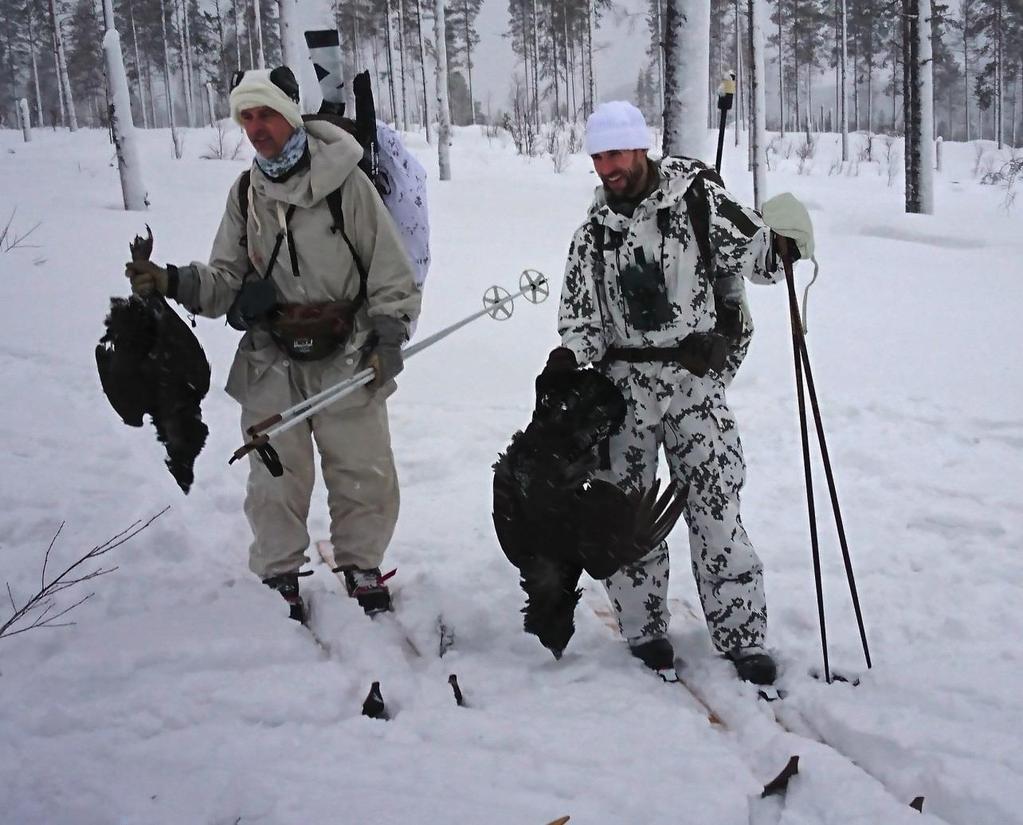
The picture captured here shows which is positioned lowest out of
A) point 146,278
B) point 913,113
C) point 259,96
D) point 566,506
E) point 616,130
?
point 566,506

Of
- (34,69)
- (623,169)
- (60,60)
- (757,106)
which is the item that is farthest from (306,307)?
(34,69)

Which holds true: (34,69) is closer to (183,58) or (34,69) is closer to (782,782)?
(183,58)

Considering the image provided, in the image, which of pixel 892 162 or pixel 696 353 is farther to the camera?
pixel 892 162

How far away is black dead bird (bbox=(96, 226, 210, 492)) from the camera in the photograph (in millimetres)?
2814

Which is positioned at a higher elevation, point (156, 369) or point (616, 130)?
point (616, 130)

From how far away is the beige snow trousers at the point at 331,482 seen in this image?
312cm

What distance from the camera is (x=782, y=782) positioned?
2104mm

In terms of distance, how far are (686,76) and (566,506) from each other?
197 inches

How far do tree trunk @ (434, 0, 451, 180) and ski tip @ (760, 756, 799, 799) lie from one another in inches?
550

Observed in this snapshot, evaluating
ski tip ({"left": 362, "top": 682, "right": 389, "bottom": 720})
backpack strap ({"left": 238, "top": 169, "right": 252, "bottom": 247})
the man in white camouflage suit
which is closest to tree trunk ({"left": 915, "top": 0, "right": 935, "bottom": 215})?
the man in white camouflage suit

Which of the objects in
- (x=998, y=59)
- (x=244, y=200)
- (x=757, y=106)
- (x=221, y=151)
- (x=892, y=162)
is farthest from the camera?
(x=998, y=59)

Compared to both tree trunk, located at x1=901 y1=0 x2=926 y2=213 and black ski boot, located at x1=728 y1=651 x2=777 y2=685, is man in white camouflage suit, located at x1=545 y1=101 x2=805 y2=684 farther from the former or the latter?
tree trunk, located at x1=901 y1=0 x2=926 y2=213

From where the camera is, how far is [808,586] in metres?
3.39

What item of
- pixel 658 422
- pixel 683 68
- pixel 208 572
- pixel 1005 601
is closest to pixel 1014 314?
pixel 683 68
